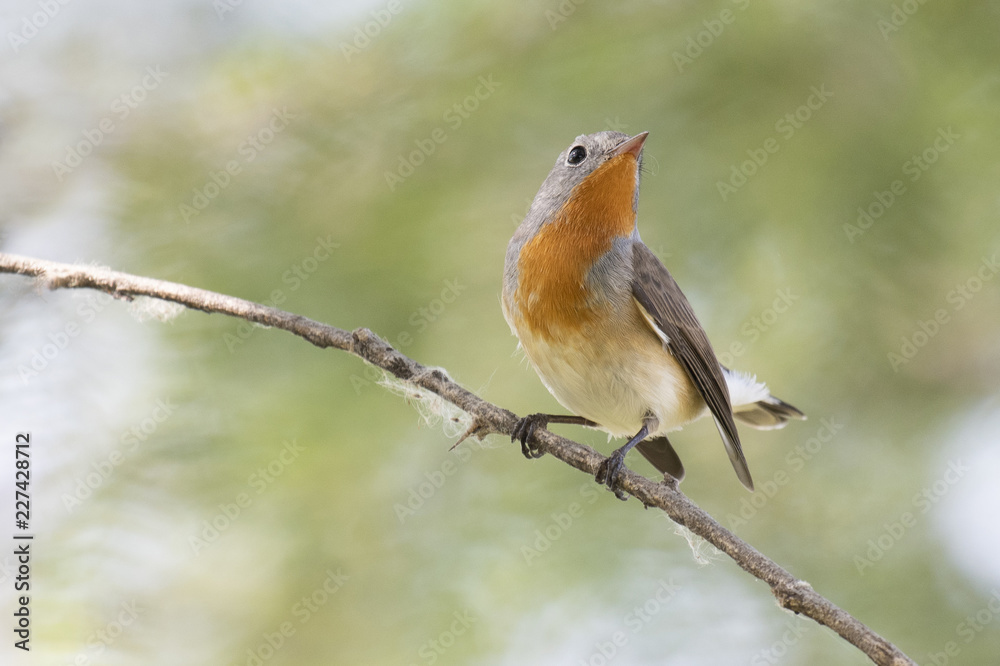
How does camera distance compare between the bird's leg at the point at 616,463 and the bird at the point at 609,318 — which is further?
the bird at the point at 609,318

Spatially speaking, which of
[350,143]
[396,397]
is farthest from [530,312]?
[350,143]

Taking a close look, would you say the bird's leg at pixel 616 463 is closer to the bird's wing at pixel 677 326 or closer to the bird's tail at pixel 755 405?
the bird's wing at pixel 677 326

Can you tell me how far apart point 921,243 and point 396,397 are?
5.09 ft

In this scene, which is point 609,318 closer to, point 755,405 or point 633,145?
point 633,145

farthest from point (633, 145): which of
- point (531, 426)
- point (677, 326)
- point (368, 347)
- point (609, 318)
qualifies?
point (368, 347)

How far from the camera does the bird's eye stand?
2509 mm

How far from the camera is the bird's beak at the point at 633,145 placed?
221cm

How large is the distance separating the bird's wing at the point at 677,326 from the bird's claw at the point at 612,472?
1.57ft

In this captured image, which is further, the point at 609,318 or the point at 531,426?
the point at 609,318

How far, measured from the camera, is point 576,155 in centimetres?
254

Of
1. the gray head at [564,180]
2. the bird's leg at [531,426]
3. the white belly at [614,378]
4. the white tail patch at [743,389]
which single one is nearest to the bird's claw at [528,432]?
the bird's leg at [531,426]

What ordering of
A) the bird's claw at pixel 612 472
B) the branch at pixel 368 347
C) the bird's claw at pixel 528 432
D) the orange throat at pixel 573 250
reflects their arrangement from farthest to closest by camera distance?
the orange throat at pixel 573 250
the bird's claw at pixel 528 432
the bird's claw at pixel 612 472
the branch at pixel 368 347

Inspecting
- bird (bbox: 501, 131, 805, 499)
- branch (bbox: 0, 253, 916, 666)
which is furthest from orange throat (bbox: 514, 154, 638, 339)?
branch (bbox: 0, 253, 916, 666)

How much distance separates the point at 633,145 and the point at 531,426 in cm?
83
